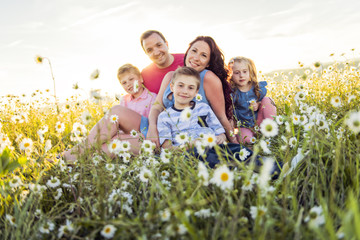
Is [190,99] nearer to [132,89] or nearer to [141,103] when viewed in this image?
[141,103]

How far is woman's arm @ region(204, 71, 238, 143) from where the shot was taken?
2.90 meters

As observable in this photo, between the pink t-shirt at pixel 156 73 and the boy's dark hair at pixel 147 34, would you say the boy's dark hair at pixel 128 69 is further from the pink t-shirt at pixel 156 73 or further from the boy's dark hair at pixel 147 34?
the boy's dark hair at pixel 147 34

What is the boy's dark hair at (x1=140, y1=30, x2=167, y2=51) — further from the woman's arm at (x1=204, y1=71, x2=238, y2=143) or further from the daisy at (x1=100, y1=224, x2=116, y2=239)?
the daisy at (x1=100, y1=224, x2=116, y2=239)

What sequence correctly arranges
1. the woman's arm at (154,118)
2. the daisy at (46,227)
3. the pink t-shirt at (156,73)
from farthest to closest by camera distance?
the pink t-shirt at (156,73), the woman's arm at (154,118), the daisy at (46,227)

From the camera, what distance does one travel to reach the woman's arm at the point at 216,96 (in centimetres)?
290

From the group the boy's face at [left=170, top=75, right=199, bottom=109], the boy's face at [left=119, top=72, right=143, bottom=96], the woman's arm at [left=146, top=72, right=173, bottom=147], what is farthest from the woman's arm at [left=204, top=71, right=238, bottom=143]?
the boy's face at [left=119, top=72, right=143, bottom=96]

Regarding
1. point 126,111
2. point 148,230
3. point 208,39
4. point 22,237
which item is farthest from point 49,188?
point 208,39

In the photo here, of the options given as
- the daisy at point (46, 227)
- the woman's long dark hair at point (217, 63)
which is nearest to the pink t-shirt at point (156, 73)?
the woman's long dark hair at point (217, 63)

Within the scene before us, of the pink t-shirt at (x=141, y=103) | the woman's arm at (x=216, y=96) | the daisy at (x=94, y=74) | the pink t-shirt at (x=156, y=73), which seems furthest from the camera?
the pink t-shirt at (x=156, y=73)

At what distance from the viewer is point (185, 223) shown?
93 centimetres

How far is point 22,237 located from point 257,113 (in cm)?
297

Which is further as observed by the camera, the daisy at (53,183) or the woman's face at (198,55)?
the woman's face at (198,55)

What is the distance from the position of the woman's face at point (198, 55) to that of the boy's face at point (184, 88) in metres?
0.48

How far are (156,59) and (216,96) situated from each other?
1269mm
